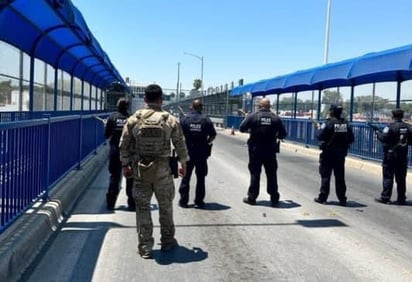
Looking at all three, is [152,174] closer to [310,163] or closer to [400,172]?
[400,172]

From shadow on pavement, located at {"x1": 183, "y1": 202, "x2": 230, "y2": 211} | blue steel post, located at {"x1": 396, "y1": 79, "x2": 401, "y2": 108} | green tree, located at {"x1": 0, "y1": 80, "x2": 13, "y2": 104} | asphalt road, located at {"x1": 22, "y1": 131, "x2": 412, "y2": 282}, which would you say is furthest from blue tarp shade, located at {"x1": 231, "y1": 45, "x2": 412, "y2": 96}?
green tree, located at {"x1": 0, "y1": 80, "x2": 13, "y2": 104}

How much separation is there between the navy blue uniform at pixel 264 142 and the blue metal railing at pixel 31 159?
3.10 metres

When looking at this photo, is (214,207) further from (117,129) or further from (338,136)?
(338,136)

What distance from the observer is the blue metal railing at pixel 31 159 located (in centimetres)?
560

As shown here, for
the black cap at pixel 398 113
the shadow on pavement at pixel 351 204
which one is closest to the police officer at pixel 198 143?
the shadow on pavement at pixel 351 204

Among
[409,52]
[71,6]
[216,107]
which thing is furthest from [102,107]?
[71,6]

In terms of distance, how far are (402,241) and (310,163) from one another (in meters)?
11.3

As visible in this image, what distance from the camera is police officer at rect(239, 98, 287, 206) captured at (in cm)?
947

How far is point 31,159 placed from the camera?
6836mm

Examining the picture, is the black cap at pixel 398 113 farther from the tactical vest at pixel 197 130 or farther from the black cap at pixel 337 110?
the tactical vest at pixel 197 130

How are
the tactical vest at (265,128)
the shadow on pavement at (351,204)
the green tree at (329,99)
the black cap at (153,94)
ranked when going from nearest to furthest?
the black cap at (153,94)
the tactical vest at (265,128)
the shadow on pavement at (351,204)
the green tree at (329,99)

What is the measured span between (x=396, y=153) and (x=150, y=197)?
579 cm

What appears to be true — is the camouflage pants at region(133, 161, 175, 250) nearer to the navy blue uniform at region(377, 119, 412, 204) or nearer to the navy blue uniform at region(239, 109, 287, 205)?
the navy blue uniform at region(239, 109, 287, 205)

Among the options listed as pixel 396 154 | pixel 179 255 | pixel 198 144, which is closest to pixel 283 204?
pixel 198 144
